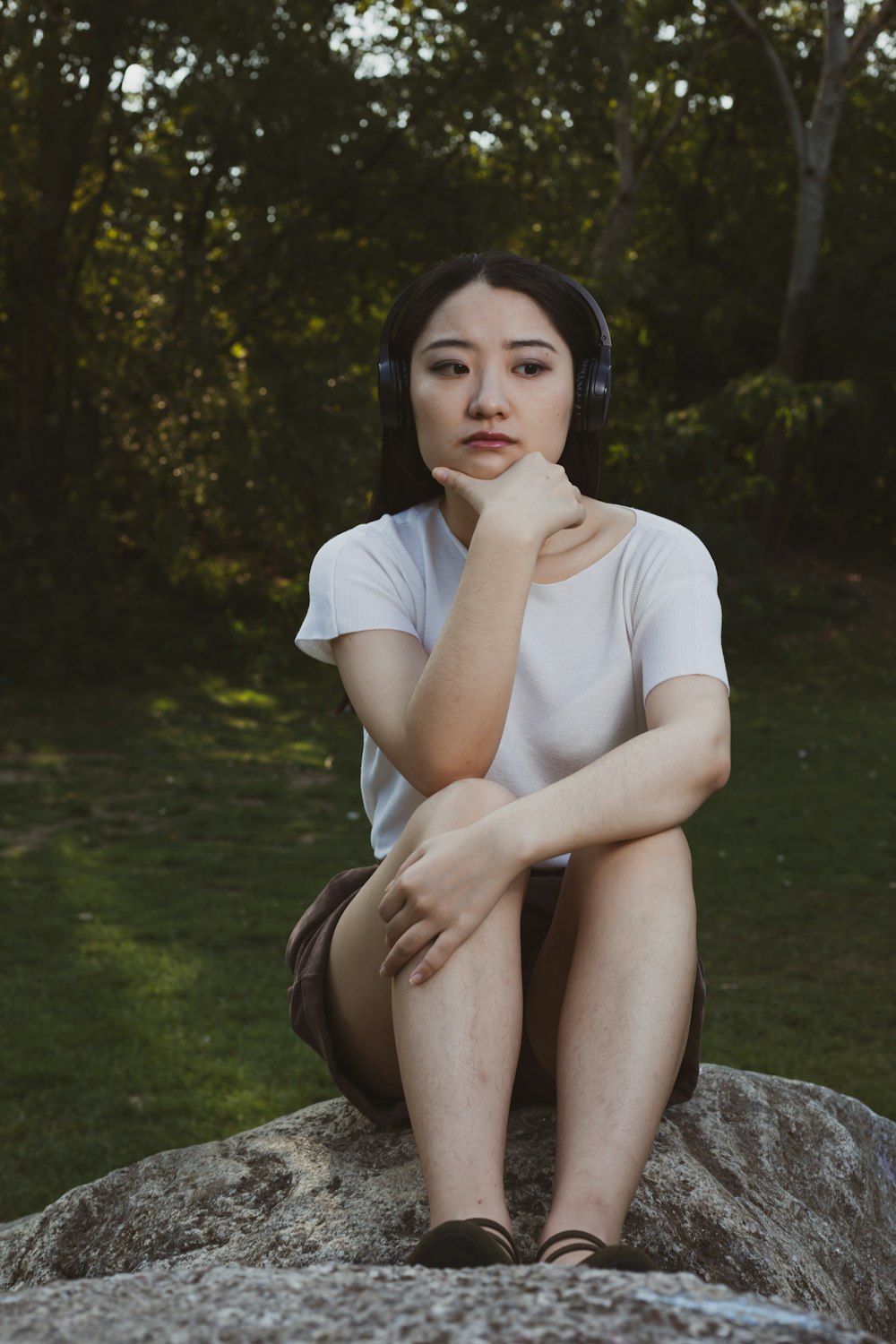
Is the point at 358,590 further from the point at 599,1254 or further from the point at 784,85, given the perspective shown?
the point at 784,85

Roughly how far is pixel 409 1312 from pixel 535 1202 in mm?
908

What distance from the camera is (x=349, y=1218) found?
90.6 inches

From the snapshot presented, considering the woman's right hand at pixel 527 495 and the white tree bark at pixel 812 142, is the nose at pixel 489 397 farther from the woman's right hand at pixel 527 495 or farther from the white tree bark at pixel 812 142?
the white tree bark at pixel 812 142

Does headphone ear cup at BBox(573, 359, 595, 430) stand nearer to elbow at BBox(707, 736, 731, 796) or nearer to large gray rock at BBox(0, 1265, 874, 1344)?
elbow at BBox(707, 736, 731, 796)

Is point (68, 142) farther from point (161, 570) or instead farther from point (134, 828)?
point (134, 828)

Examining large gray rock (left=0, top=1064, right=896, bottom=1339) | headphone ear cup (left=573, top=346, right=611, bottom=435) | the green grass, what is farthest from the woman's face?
the green grass

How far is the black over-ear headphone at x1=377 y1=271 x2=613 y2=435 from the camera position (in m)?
2.84

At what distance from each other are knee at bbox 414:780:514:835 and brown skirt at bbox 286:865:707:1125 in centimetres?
37

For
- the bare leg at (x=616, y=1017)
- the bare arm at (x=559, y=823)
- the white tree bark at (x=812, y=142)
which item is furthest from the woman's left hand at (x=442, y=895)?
the white tree bark at (x=812, y=142)

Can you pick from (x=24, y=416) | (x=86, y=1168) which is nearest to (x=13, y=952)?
(x=86, y=1168)

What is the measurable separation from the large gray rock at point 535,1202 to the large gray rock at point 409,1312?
684 mm

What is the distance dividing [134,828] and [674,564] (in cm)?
585

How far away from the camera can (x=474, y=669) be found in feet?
7.88

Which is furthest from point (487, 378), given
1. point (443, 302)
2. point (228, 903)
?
point (228, 903)
